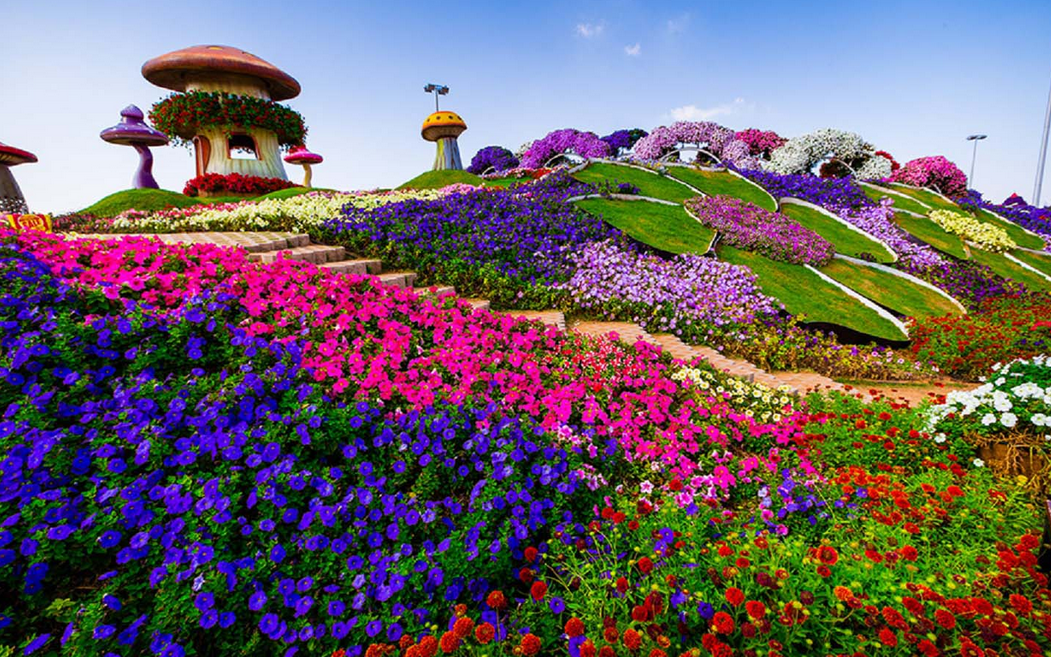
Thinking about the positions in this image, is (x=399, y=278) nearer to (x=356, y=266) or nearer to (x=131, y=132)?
(x=356, y=266)

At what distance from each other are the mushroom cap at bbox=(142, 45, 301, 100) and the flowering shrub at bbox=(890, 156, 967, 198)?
34309mm

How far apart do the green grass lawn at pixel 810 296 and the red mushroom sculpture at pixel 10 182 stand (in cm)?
2639

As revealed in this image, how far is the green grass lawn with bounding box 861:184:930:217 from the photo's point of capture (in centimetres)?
1944

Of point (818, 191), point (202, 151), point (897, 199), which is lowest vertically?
point (897, 199)

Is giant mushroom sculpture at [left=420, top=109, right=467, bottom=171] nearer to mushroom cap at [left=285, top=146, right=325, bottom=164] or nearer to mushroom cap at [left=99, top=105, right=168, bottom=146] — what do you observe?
mushroom cap at [left=285, top=146, right=325, bottom=164]

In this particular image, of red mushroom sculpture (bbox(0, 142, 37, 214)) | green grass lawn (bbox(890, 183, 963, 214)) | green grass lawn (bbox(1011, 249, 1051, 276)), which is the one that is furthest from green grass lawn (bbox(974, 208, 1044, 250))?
red mushroom sculpture (bbox(0, 142, 37, 214))

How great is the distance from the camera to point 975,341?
787 cm

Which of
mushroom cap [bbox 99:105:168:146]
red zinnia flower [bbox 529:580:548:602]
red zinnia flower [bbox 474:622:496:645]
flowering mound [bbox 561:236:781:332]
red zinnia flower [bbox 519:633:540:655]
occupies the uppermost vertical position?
A: mushroom cap [bbox 99:105:168:146]

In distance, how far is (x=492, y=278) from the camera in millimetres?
7629

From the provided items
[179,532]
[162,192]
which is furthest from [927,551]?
[162,192]

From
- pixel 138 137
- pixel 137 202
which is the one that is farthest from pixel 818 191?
pixel 138 137

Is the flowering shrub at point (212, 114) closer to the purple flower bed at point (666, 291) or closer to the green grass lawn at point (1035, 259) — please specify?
the purple flower bed at point (666, 291)

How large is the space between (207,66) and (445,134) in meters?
12.2

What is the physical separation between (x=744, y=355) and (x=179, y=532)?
7266 mm
